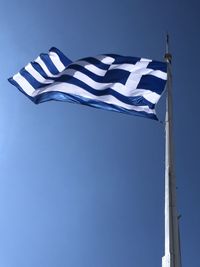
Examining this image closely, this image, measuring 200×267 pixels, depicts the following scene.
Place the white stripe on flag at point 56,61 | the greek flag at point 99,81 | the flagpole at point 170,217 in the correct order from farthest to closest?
the white stripe on flag at point 56,61 < the greek flag at point 99,81 < the flagpole at point 170,217

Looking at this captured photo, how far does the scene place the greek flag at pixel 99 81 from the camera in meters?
11.9

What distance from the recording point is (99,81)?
13.2 meters

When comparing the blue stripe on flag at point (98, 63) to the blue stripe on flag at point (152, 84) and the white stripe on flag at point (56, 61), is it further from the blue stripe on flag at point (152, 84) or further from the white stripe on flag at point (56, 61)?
the blue stripe on flag at point (152, 84)

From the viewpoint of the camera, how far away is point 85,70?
44.1 feet

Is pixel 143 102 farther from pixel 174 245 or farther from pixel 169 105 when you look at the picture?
pixel 174 245

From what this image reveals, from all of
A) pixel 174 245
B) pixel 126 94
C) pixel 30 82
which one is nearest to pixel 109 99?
pixel 126 94

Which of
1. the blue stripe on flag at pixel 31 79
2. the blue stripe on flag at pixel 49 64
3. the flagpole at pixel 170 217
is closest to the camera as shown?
the flagpole at pixel 170 217

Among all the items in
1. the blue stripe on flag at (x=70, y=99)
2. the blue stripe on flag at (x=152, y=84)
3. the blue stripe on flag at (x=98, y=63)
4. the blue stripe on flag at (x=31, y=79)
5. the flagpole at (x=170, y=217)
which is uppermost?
the blue stripe on flag at (x=98, y=63)

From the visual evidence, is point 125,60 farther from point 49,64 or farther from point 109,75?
point 49,64

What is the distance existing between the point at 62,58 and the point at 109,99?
9.45ft

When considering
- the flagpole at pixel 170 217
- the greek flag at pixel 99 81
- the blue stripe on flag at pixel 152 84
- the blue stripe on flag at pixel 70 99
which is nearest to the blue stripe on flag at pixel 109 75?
the greek flag at pixel 99 81

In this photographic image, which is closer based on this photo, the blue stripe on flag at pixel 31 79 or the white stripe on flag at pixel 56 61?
the blue stripe on flag at pixel 31 79

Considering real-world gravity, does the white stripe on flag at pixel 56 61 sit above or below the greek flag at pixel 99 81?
above

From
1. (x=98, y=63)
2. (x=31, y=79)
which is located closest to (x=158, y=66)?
(x=98, y=63)
